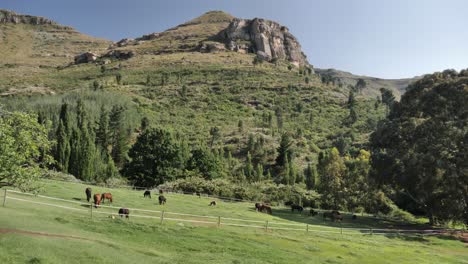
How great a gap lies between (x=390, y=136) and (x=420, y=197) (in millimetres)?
9799

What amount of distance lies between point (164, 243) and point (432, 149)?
4080 centimetres

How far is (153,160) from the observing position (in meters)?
80.9

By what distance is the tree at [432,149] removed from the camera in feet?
176

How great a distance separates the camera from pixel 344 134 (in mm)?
164000

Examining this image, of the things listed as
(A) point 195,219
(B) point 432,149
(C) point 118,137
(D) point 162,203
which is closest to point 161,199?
(D) point 162,203

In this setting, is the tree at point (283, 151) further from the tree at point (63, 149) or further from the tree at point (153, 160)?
the tree at point (63, 149)

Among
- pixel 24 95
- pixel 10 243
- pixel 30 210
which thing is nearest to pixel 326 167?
pixel 30 210

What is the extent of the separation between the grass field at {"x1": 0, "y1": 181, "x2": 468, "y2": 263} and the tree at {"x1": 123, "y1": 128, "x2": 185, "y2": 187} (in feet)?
110

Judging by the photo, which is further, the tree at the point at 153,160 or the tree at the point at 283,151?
the tree at the point at 283,151

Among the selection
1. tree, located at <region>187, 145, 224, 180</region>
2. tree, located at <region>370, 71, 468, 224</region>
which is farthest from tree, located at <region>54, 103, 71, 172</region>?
tree, located at <region>370, 71, 468, 224</region>

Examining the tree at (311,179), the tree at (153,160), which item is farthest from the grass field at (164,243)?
the tree at (311,179)

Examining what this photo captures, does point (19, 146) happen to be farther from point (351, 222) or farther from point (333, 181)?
point (333, 181)

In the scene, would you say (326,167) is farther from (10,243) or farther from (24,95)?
(24,95)

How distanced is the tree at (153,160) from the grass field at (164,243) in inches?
1317
